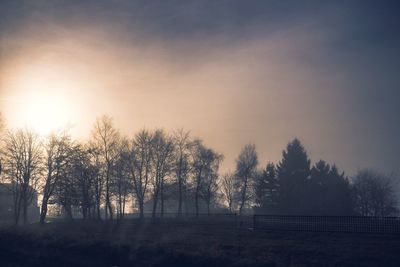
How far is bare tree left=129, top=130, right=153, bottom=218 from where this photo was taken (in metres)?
69.6

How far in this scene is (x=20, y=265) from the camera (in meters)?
28.7

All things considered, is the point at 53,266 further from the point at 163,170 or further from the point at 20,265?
the point at 163,170

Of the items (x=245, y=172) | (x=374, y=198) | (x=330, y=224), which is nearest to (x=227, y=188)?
(x=245, y=172)

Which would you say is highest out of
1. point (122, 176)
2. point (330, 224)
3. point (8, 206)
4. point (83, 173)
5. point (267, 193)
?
point (83, 173)

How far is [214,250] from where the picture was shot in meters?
27.0

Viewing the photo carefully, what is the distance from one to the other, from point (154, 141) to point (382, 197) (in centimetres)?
3951

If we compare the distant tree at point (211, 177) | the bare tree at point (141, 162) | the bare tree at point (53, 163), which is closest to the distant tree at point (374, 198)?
the distant tree at point (211, 177)

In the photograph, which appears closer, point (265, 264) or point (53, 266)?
point (265, 264)

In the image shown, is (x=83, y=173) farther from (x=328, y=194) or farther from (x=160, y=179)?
(x=328, y=194)

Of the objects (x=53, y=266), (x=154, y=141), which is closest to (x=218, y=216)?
(x=154, y=141)

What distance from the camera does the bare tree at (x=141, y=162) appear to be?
69606 millimetres

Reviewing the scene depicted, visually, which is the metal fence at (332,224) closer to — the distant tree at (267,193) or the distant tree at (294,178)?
the distant tree at (294,178)

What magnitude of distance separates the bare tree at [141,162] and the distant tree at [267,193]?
22898 millimetres

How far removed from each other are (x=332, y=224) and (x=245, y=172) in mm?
47920
